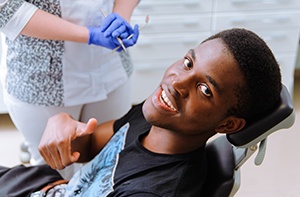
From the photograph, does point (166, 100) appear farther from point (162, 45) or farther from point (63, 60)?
point (162, 45)

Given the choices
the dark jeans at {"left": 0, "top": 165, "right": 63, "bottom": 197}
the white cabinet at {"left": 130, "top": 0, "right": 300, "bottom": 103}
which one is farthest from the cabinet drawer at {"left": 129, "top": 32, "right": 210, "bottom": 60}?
the dark jeans at {"left": 0, "top": 165, "right": 63, "bottom": 197}

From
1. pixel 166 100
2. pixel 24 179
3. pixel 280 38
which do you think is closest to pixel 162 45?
pixel 280 38

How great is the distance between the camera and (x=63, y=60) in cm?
133

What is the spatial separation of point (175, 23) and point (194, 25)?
0.35 ft

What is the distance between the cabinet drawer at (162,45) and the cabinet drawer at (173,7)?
0.13m

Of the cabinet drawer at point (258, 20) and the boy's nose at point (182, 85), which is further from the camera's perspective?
the cabinet drawer at point (258, 20)

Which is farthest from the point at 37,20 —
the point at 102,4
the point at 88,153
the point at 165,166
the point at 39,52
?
the point at 165,166

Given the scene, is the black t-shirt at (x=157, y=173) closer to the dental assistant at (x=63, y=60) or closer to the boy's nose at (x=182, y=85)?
the boy's nose at (x=182, y=85)

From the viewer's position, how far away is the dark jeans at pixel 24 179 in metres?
1.29

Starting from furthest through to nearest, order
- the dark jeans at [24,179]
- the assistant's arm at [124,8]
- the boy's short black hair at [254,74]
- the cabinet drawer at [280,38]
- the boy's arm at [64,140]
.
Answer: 1. the cabinet drawer at [280,38]
2. the assistant's arm at [124,8]
3. the dark jeans at [24,179]
4. the boy's arm at [64,140]
5. the boy's short black hair at [254,74]

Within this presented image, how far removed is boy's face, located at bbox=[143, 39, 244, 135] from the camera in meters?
0.94

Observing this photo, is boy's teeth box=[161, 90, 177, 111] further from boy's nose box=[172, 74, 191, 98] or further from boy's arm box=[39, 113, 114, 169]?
boy's arm box=[39, 113, 114, 169]

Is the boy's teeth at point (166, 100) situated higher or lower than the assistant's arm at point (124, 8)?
lower

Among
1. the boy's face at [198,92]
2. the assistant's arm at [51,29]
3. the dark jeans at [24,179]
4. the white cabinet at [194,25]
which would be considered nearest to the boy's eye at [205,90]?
the boy's face at [198,92]
